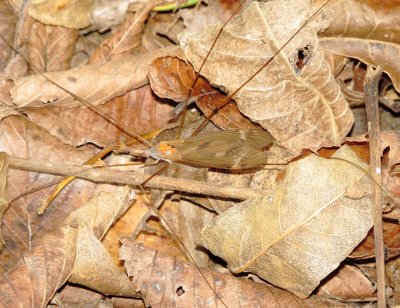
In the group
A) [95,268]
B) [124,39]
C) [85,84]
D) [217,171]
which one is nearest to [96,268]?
[95,268]

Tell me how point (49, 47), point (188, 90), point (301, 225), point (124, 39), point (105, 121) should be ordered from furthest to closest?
1. point (49, 47)
2. point (124, 39)
3. point (105, 121)
4. point (188, 90)
5. point (301, 225)

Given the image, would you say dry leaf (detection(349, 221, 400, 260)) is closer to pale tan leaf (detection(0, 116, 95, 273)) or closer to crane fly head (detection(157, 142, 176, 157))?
crane fly head (detection(157, 142, 176, 157))

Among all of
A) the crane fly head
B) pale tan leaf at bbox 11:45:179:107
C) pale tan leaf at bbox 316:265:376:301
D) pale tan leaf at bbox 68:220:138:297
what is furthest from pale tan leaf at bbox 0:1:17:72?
pale tan leaf at bbox 316:265:376:301

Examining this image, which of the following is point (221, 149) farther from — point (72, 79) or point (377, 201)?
point (72, 79)

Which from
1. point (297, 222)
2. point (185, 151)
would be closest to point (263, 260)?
point (297, 222)

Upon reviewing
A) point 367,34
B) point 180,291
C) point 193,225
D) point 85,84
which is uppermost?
point 367,34

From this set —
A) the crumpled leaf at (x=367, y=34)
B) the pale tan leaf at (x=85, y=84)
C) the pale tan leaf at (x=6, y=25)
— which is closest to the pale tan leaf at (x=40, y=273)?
the pale tan leaf at (x=85, y=84)
